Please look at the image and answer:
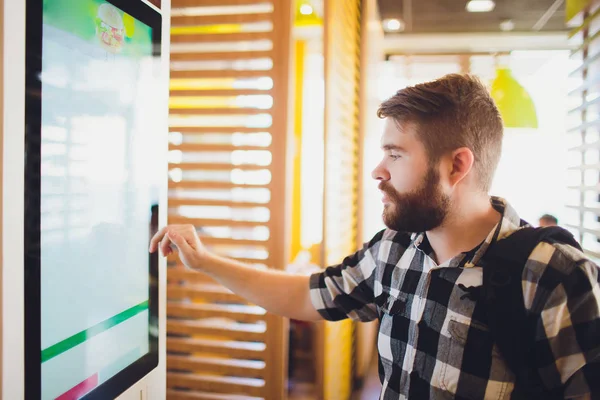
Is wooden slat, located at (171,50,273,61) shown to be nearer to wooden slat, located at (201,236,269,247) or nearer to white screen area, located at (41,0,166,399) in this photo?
wooden slat, located at (201,236,269,247)

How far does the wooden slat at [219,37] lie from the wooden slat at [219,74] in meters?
0.12

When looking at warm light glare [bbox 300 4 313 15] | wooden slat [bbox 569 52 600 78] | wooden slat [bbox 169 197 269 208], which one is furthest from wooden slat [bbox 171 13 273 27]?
A: warm light glare [bbox 300 4 313 15]

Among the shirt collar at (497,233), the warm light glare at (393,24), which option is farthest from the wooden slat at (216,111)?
the warm light glare at (393,24)

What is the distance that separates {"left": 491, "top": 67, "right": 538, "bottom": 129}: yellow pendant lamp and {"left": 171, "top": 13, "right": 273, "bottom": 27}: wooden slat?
90.5 inches

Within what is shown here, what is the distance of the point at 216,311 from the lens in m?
1.88

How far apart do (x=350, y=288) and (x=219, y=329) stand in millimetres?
720

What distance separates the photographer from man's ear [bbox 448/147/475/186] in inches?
45.0

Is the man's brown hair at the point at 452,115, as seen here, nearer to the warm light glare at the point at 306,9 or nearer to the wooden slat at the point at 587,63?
the wooden slat at the point at 587,63

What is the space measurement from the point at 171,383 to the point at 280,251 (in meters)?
0.70

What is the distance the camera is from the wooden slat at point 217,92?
1834mm

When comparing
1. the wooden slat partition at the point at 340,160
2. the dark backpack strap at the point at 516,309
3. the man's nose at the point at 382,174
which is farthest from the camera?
the wooden slat partition at the point at 340,160

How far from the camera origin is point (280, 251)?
183cm

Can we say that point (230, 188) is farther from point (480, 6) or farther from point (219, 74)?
point (480, 6)

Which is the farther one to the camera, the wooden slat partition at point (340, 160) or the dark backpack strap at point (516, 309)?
the wooden slat partition at point (340, 160)
